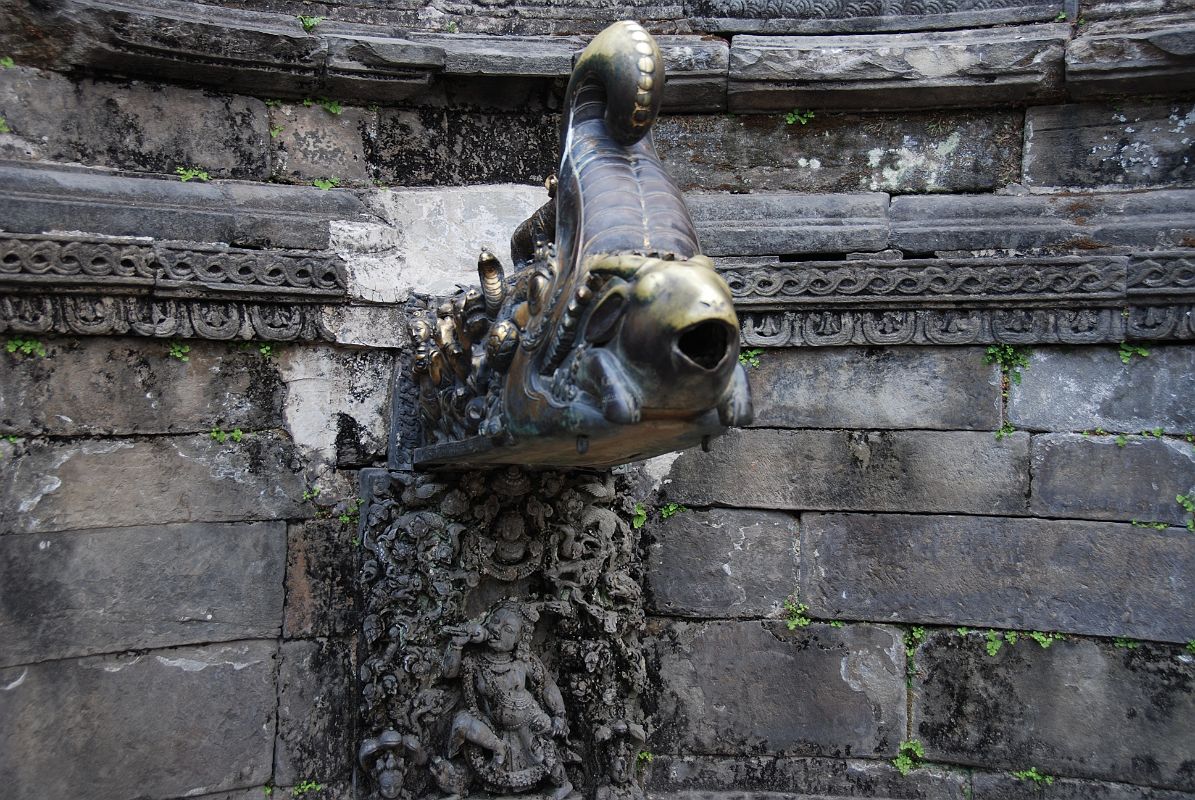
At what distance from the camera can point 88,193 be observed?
12.6ft

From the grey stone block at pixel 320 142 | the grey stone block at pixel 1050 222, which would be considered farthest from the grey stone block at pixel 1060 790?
the grey stone block at pixel 320 142

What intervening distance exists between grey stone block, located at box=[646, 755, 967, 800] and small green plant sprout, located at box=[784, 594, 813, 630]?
548 millimetres

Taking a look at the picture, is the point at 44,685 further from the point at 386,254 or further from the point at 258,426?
the point at 386,254

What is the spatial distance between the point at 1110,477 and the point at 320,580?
318cm

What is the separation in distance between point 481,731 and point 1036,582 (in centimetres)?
226

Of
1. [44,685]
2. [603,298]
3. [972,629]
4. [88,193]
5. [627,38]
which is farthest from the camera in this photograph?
[972,629]

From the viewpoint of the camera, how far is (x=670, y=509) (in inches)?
170

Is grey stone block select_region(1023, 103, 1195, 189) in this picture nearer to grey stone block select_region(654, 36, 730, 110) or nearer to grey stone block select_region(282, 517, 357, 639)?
grey stone block select_region(654, 36, 730, 110)

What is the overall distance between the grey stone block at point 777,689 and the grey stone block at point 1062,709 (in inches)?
6.4

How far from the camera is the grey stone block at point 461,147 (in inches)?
181

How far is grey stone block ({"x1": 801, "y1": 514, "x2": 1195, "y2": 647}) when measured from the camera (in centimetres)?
397

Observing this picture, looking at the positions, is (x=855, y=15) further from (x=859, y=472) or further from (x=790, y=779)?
(x=790, y=779)

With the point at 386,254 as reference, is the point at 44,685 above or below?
below

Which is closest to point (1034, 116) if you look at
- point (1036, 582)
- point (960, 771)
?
point (1036, 582)
